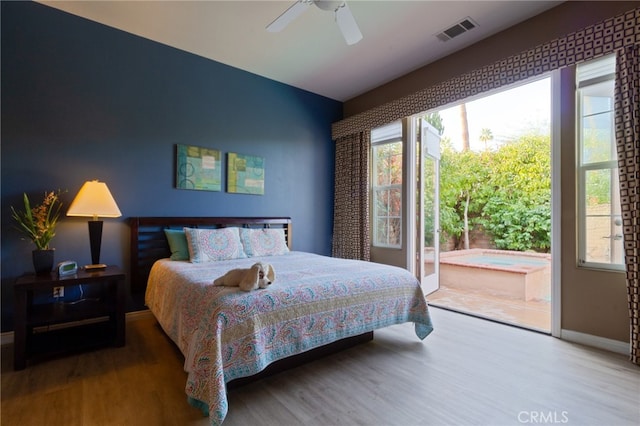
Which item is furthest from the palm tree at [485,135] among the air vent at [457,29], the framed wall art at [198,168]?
the framed wall art at [198,168]

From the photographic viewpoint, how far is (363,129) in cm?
427

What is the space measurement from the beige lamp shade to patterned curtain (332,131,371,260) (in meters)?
2.86

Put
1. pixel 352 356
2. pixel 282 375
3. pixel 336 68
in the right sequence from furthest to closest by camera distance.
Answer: pixel 336 68 → pixel 352 356 → pixel 282 375

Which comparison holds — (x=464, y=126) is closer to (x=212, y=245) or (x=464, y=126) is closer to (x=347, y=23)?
(x=347, y=23)

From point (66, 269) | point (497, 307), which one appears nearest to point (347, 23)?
point (66, 269)

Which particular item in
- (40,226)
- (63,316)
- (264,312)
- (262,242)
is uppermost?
(40,226)

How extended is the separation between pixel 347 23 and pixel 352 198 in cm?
248

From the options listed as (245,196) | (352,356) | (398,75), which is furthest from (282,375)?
(398,75)

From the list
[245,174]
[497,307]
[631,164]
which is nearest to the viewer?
[631,164]

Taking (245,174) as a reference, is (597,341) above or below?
below

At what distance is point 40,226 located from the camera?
2484mm

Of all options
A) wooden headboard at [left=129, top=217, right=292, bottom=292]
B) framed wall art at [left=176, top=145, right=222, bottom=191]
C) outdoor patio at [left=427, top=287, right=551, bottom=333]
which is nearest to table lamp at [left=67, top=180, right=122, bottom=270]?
wooden headboard at [left=129, top=217, right=292, bottom=292]

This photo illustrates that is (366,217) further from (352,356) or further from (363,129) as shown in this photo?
(352,356)

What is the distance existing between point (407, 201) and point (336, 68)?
1897 mm
